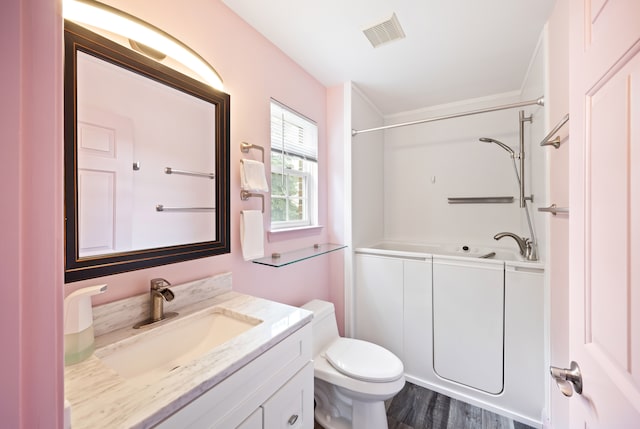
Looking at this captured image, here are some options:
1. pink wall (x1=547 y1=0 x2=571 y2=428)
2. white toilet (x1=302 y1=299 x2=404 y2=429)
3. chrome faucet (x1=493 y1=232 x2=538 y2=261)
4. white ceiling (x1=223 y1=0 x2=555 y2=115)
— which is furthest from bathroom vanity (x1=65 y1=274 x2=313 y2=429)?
chrome faucet (x1=493 y1=232 x2=538 y2=261)

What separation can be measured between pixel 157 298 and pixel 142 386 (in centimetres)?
39

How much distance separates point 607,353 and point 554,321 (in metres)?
1.12

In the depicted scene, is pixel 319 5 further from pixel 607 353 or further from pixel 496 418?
pixel 496 418

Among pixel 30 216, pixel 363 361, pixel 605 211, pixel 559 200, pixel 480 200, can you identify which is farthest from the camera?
pixel 480 200

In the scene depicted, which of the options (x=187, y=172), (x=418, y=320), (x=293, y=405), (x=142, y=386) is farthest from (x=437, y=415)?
(x=187, y=172)

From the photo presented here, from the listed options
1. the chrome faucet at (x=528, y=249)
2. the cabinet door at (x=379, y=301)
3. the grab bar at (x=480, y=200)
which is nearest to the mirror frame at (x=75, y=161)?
the cabinet door at (x=379, y=301)

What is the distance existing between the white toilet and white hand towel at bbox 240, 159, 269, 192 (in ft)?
3.04

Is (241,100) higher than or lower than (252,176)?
higher

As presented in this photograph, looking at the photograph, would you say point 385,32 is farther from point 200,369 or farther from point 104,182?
point 200,369

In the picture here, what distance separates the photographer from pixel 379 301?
6.87 ft

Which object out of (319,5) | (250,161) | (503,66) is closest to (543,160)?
(503,66)

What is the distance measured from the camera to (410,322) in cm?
197

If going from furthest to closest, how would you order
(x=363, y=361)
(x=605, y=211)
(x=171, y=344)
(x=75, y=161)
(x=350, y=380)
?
(x=363, y=361)
(x=350, y=380)
(x=171, y=344)
(x=75, y=161)
(x=605, y=211)

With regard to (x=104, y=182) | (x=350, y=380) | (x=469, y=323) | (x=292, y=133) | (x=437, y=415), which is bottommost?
(x=437, y=415)
